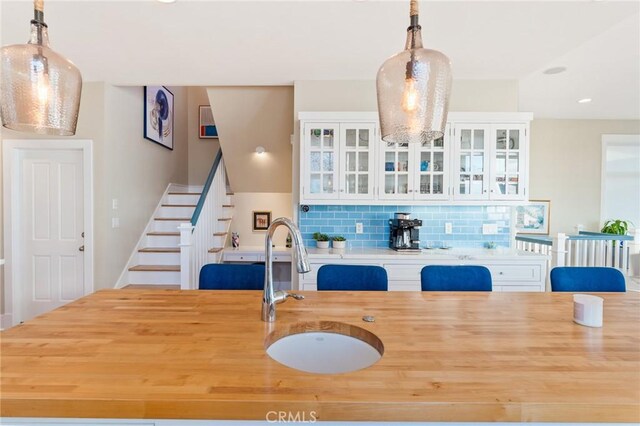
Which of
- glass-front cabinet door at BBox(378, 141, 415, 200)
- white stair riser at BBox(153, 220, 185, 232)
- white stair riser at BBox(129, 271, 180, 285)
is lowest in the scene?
white stair riser at BBox(129, 271, 180, 285)

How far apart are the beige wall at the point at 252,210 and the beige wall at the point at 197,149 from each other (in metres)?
1.14

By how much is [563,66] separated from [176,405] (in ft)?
14.3

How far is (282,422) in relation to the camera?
82 cm

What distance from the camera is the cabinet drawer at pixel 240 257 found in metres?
4.44

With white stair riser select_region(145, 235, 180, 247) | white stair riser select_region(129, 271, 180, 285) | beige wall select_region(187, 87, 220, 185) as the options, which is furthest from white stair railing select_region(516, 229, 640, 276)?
beige wall select_region(187, 87, 220, 185)

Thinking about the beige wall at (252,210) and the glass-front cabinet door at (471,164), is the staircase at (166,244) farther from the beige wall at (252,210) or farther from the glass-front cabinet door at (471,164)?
the glass-front cabinet door at (471,164)

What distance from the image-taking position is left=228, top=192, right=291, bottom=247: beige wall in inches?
198

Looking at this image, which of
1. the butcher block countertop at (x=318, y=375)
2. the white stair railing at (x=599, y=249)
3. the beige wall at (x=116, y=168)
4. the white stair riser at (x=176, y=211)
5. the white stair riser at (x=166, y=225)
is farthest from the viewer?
the white stair riser at (x=176, y=211)

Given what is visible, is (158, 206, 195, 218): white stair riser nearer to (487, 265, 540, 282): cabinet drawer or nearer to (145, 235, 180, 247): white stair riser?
(145, 235, 180, 247): white stair riser

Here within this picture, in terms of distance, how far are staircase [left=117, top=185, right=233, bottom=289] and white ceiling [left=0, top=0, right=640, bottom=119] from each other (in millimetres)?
1852

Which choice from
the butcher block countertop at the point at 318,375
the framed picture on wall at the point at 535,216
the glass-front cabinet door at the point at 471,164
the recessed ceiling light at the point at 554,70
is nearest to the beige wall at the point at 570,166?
the framed picture on wall at the point at 535,216

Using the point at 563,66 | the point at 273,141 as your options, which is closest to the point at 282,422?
the point at 273,141

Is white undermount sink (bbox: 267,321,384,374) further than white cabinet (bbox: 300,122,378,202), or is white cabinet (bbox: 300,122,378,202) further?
white cabinet (bbox: 300,122,378,202)

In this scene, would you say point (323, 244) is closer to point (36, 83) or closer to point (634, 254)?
point (36, 83)
